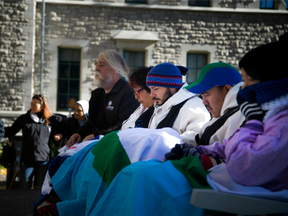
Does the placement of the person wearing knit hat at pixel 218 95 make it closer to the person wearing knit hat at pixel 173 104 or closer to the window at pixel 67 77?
the person wearing knit hat at pixel 173 104

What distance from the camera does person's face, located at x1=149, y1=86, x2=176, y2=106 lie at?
291cm

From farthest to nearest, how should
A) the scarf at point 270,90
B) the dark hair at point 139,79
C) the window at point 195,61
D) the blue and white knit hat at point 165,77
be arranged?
the window at point 195,61, the dark hair at point 139,79, the blue and white knit hat at point 165,77, the scarf at point 270,90

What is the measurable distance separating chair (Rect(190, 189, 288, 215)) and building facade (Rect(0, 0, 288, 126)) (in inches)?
373

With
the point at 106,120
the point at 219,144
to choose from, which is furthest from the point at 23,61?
the point at 219,144

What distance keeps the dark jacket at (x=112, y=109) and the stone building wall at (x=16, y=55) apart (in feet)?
23.1

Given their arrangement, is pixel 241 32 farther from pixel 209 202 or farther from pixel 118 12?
pixel 209 202

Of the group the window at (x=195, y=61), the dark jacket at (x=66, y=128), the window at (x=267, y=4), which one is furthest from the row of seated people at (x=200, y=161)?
the window at (x=267, y=4)

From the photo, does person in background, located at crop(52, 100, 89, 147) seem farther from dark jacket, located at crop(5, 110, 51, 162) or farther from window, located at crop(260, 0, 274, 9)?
window, located at crop(260, 0, 274, 9)

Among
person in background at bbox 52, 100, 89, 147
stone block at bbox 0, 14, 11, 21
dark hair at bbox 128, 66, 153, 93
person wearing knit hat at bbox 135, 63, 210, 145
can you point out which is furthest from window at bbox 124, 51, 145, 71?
person wearing knit hat at bbox 135, 63, 210, 145

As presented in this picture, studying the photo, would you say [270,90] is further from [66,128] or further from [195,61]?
[195,61]

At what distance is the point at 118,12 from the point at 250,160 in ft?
32.5

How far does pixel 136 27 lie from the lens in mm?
10523

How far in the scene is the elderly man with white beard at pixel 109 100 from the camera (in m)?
3.57

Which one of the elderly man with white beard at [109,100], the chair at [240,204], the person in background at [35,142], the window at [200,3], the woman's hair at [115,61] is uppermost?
Result: the window at [200,3]
